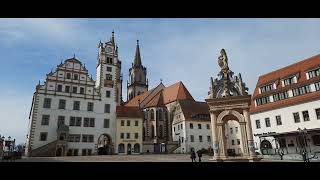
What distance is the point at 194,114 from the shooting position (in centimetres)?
6031

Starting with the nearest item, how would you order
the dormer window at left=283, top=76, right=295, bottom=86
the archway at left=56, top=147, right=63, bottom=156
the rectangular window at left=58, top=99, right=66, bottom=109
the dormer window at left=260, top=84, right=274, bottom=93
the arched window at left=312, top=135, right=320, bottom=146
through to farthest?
the arched window at left=312, top=135, right=320, bottom=146, the dormer window at left=283, top=76, right=295, bottom=86, the dormer window at left=260, top=84, right=274, bottom=93, the archway at left=56, top=147, right=63, bottom=156, the rectangular window at left=58, top=99, right=66, bottom=109

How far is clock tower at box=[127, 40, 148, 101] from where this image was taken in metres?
89.0

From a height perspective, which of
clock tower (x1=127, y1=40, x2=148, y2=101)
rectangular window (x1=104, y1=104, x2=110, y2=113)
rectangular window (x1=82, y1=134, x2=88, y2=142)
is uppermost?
clock tower (x1=127, y1=40, x2=148, y2=101)

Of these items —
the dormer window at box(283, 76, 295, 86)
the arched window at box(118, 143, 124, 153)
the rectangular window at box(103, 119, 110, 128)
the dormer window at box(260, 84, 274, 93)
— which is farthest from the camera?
the arched window at box(118, 143, 124, 153)

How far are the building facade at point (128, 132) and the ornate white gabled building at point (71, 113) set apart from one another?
131cm

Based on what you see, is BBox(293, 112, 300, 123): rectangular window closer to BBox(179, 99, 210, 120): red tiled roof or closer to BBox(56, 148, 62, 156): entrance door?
BBox(179, 99, 210, 120): red tiled roof

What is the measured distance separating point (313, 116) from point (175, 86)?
44359 mm

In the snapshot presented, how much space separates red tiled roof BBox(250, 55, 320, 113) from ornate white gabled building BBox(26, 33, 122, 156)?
2713 centimetres

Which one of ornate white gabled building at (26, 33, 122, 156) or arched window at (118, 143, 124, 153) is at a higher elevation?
ornate white gabled building at (26, 33, 122, 156)

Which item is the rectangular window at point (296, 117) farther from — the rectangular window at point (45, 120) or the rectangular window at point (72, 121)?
the rectangular window at point (45, 120)

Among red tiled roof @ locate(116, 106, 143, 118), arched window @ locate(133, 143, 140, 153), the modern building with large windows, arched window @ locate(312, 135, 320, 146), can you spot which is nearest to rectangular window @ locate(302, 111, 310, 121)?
the modern building with large windows

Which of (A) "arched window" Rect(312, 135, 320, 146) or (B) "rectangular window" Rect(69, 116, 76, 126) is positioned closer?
(A) "arched window" Rect(312, 135, 320, 146)

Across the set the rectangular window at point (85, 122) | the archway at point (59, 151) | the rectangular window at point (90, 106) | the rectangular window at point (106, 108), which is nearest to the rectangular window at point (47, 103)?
the rectangular window at point (85, 122)
